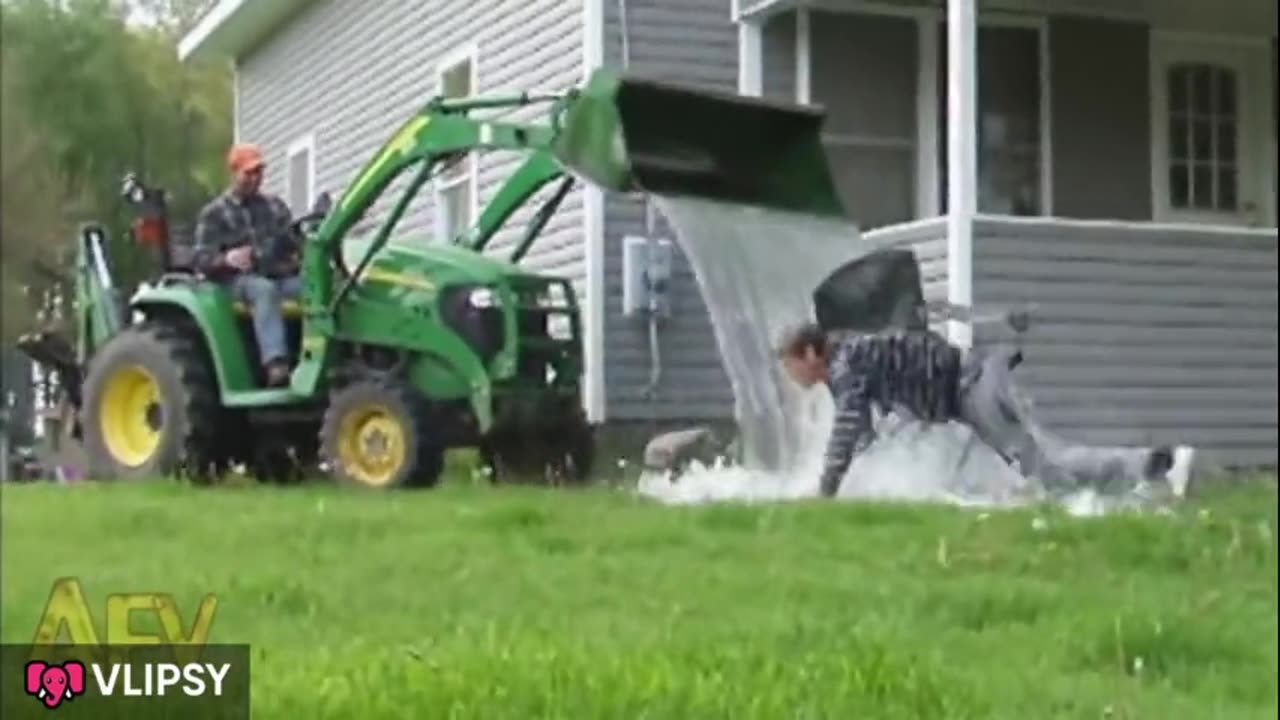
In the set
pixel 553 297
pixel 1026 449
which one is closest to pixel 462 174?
pixel 553 297

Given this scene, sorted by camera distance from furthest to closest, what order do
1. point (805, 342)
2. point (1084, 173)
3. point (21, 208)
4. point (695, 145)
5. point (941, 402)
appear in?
point (1084, 173) < point (695, 145) < point (805, 342) < point (941, 402) < point (21, 208)

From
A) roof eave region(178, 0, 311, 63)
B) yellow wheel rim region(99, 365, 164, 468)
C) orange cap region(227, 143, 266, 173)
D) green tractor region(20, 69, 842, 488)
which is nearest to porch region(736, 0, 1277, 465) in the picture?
green tractor region(20, 69, 842, 488)

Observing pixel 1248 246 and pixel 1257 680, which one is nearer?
pixel 1257 680

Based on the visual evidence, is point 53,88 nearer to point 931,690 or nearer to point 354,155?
point 931,690

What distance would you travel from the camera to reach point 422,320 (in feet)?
28.7

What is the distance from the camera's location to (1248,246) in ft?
34.5

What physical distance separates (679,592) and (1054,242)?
5561mm

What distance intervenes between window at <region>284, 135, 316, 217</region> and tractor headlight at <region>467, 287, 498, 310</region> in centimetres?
841

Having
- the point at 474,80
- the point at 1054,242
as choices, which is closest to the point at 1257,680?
the point at 1054,242

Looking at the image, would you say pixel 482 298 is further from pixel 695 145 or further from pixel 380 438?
pixel 695 145

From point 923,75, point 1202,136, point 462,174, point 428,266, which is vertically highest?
point 923,75

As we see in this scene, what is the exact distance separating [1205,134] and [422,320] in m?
6.14

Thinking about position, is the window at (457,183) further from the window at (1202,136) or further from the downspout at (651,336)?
the window at (1202,136)

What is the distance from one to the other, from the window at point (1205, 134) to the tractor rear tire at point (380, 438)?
578 cm
